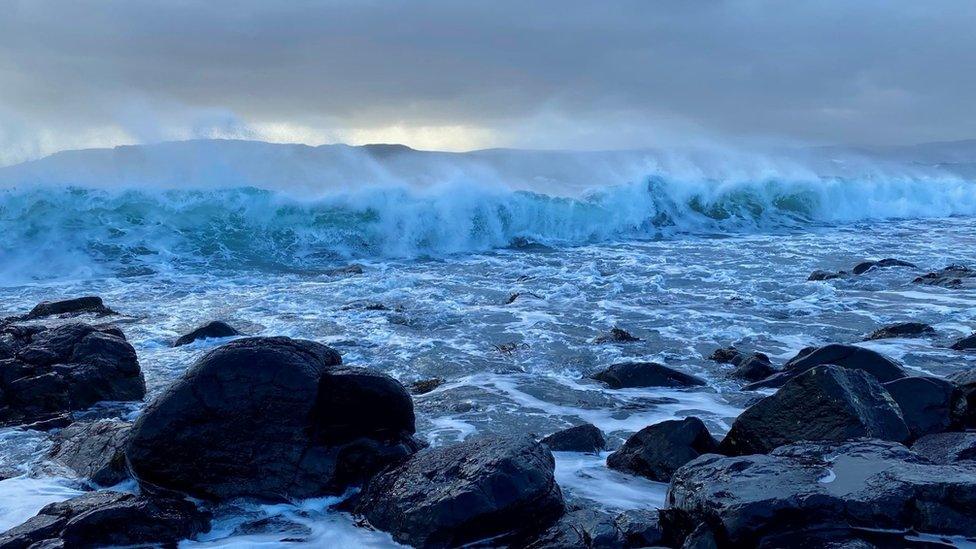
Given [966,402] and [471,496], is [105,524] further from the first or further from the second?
[966,402]

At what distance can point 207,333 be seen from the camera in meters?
9.47

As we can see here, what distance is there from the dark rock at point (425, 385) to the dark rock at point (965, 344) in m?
5.45

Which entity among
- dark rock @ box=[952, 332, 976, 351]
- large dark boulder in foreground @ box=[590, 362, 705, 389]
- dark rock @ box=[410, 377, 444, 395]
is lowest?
dark rock @ box=[410, 377, 444, 395]

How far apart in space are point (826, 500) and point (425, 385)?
4.70m

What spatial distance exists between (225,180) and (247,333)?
44.2 feet

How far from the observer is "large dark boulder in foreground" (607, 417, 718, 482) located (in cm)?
509

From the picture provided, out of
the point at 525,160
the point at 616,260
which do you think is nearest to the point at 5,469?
the point at 616,260

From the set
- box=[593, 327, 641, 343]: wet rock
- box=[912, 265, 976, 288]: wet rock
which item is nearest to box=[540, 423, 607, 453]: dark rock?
box=[593, 327, 641, 343]: wet rock

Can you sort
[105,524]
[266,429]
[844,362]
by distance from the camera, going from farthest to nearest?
[844,362] → [266,429] → [105,524]

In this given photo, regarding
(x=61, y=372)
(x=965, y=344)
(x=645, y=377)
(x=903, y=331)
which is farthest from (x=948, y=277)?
(x=61, y=372)

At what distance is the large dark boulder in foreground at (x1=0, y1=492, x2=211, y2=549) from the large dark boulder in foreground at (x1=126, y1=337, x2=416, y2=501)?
16.3 inches

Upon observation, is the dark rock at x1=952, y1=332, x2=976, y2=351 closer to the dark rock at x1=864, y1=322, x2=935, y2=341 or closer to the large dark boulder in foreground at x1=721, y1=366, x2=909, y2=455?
the dark rock at x1=864, y1=322, x2=935, y2=341

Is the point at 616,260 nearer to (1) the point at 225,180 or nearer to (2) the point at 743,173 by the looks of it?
(1) the point at 225,180

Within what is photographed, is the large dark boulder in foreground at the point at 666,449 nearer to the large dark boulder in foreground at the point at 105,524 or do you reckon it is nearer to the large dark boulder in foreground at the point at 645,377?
the large dark boulder in foreground at the point at 645,377
